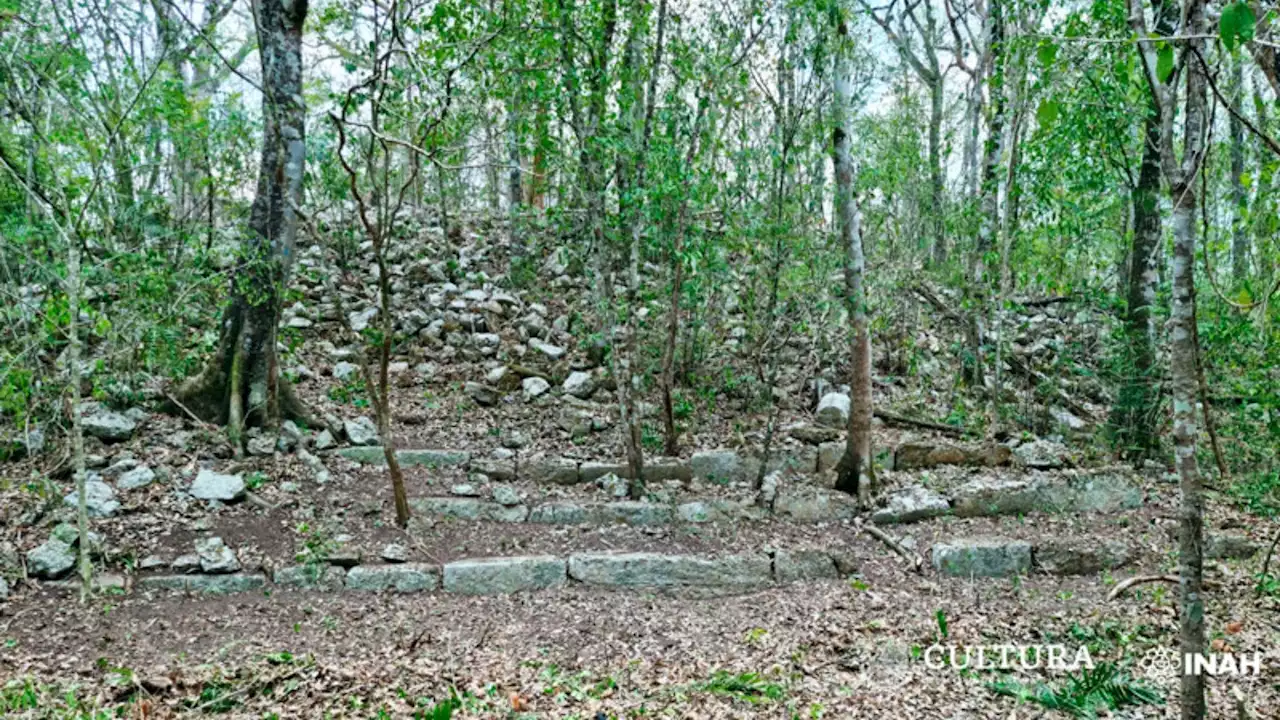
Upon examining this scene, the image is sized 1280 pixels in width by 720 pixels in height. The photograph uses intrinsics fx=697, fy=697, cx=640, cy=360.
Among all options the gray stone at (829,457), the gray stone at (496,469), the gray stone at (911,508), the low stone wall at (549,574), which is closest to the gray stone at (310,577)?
the low stone wall at (549,574)

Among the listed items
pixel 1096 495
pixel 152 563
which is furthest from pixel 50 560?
pixel 1096 495

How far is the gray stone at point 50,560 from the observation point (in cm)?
391

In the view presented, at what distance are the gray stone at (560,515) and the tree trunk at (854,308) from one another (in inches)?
87.2

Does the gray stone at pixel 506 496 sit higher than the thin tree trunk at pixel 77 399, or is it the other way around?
the thin tree trunk at pixel 77 399

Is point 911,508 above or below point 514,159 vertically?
below

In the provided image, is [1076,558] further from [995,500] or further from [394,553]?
[394,553]

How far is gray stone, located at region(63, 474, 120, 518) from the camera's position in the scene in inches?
172

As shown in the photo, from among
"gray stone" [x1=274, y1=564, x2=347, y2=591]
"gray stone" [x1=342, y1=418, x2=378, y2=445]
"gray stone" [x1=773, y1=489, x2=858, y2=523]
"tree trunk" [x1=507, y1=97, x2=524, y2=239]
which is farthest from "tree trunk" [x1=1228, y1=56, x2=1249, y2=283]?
"gray stone" [x1=342, y1=418, x2=378, y2=445]

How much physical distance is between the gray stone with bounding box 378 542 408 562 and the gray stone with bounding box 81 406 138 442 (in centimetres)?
235

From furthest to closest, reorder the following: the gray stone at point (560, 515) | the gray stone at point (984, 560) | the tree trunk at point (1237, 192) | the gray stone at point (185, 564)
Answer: the tree trunk at point (1237, 192)
the gray stone at point (560, 515)
the gray stone at point (984, 560)
the gray stone at point (185, 564)

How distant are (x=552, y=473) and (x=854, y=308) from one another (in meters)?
2.88

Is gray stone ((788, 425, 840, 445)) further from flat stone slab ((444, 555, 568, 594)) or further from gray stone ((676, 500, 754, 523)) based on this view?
flat stone slab ((444, 555, 568, 594))

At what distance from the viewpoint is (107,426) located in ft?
17.0

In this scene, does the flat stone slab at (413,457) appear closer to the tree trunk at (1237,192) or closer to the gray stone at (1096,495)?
the gray stone at (1096,495)
